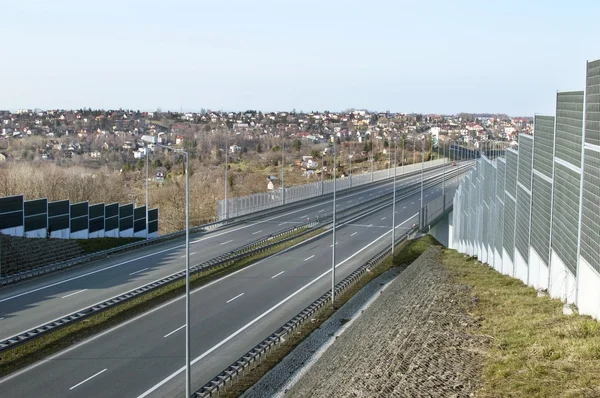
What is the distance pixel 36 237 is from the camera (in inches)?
1566

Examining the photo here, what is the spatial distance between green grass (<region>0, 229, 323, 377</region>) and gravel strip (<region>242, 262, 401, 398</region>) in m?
6.82

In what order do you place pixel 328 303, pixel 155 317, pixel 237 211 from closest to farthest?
pixel 155 317
pixel 328 303
pixel 237 211

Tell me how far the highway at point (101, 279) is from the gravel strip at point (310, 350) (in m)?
8.93

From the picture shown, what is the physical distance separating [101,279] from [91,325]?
846 cm

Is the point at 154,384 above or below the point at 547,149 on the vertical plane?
below

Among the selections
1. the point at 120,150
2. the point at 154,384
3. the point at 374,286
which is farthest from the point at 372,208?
the point at 120,150

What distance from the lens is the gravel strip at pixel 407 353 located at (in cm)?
1516

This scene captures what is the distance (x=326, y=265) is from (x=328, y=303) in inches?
381

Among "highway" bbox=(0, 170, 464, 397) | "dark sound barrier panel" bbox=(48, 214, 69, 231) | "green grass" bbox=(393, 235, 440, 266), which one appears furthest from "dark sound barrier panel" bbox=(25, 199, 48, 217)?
"green grass" bbox=(393, 235, 440, 266)

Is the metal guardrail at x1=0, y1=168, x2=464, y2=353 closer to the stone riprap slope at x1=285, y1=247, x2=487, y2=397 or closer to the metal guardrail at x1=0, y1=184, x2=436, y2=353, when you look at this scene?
the metal guardrail at x1=0, y1=184, x2=436, y2=353

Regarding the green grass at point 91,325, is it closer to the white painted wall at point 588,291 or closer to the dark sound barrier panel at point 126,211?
the dark sound barrier panel at point 126,211

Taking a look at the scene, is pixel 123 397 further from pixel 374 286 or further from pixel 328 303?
pixel 374 286

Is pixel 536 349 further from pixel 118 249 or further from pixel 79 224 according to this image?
pixel 79 224

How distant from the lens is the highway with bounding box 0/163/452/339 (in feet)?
90.0
